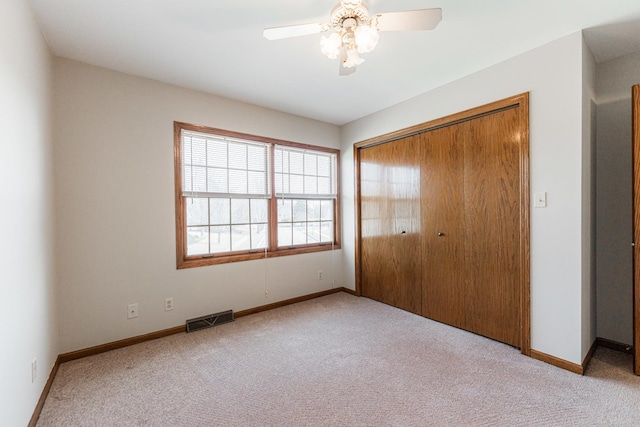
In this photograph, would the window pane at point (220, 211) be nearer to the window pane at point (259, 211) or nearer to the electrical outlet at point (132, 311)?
the window pane at point (259, 211)

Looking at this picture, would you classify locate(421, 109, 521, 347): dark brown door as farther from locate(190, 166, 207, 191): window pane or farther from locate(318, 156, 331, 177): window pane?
locate(190, 166, 207, 191): window pane

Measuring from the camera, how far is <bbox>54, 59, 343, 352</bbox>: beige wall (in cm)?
240

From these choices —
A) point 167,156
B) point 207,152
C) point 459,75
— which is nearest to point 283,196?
point 207,152

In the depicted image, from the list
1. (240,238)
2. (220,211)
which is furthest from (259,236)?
(220,211)

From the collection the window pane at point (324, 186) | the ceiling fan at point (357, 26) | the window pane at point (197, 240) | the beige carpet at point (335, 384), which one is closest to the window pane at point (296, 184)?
the window pane at point (324, 186)

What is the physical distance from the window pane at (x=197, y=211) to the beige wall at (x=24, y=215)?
42.9 inches

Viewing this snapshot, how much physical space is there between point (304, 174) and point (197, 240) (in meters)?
1.65

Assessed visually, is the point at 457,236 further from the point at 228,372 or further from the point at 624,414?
the point at 228,372

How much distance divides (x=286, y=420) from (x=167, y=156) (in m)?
2.53

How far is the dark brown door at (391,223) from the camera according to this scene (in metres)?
3.37

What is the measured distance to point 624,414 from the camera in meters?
1.70

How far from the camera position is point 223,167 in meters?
3.29

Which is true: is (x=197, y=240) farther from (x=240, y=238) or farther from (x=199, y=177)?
(x=199, y=177)

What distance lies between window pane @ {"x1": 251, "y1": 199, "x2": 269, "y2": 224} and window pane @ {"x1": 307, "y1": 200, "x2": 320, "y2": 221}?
0.67 meters
